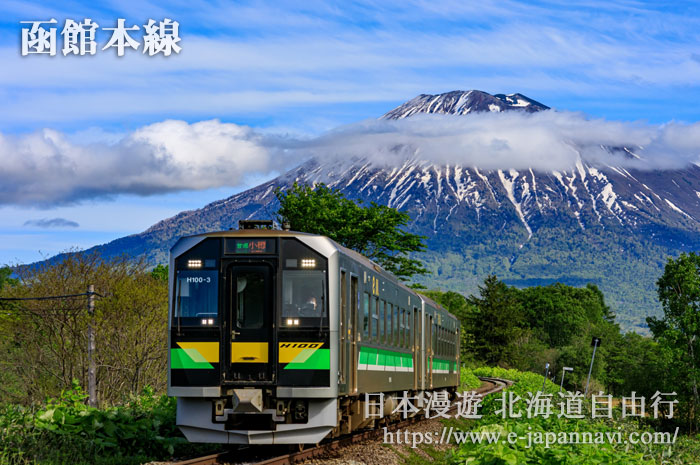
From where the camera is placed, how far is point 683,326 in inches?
2916

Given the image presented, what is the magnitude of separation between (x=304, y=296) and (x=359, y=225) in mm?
39850

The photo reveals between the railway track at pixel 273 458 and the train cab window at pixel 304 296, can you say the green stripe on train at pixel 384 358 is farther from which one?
the train cab window at pixel 304 296

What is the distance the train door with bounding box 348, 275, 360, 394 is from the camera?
15797 mm

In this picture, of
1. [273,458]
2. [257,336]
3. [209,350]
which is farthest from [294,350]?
[273,458]

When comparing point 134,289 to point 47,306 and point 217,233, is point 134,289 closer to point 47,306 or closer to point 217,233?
point 47,306

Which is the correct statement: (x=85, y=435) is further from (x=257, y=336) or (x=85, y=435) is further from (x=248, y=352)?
(x=257, y=336)

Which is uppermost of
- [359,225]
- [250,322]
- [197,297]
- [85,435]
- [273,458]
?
[359,225]

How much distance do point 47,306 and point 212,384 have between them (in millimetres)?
16247

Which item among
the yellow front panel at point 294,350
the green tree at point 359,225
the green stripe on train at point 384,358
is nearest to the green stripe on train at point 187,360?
the yellow front panel at point 294,350

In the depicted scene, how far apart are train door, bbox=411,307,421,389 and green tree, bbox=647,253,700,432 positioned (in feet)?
172

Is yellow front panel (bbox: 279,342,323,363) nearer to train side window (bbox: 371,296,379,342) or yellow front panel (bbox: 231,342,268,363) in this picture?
yellow front panel (bbox: 231,342,268,363)

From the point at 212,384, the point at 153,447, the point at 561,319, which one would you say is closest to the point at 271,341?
the point at 212,384

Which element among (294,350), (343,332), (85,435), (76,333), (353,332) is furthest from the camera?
(76,333)

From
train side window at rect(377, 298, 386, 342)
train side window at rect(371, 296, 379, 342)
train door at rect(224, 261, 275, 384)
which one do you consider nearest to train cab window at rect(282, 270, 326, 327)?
train door at rect(224, 261, 275, 384)
